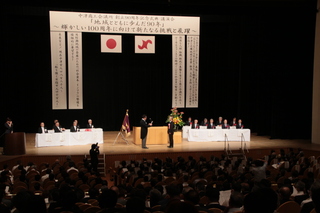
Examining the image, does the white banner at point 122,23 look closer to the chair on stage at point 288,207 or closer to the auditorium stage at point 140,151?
the auditorium stage at point 140,151

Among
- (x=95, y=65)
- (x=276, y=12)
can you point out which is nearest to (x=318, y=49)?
(x=276, y=12)

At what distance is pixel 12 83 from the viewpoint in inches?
612

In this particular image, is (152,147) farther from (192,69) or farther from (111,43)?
(111,43)

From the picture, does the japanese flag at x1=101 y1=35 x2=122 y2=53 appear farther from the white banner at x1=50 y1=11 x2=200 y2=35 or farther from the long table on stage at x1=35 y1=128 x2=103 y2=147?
the long table on stage at x1=35 y1=128 x2=103 y2=147

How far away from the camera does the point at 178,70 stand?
50.1 ft

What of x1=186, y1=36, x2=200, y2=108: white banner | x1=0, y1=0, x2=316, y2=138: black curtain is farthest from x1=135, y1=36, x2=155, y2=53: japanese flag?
x1=0, y1=0, x2=316, y2=138: black curtain

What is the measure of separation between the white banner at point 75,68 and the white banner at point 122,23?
2.31 ft

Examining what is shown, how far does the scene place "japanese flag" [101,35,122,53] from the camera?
15.0m

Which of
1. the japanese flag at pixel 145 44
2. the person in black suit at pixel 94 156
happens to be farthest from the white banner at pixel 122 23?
the person in black suit at pixel 94 156

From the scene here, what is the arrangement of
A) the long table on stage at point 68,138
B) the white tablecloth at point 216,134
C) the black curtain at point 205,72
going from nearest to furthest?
the long table on stage at point 68,138
the white tablecloth at point 216,134
the black curtain at point 205,72

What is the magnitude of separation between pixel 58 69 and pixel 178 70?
520 cm

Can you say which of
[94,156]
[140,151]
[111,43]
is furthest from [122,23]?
[94,156]

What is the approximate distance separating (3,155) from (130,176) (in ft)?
19.8

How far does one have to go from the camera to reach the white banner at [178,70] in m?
15.0
